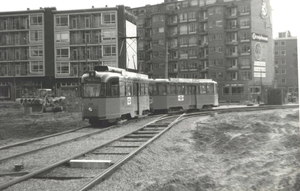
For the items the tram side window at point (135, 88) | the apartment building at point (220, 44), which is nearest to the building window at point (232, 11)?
the apartment building at point (220, 44)

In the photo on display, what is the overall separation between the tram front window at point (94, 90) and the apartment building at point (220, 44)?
51.6m

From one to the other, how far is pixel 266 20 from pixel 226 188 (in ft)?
222

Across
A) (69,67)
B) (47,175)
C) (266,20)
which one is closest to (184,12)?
(266,20)

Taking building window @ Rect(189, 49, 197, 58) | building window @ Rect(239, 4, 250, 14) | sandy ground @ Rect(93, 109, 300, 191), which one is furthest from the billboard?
building window @ Rect(189, 49, 197, 58)

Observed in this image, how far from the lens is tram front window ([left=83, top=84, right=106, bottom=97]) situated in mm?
17667

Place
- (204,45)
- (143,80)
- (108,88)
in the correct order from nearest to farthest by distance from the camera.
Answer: (108,88) < (143,80) < (204,45)

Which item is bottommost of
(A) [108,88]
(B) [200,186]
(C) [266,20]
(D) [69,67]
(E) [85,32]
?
(B) [200,186]

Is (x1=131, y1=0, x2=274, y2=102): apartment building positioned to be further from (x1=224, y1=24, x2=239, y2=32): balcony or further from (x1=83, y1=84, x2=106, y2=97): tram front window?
(x1=83, y1=84, x2=106, y2=97): tram front window

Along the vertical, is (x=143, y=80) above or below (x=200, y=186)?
above

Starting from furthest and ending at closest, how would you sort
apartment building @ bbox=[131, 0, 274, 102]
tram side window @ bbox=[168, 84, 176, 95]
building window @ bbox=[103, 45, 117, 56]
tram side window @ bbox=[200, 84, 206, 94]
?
apartment building @ bbox=[131, 0, 274, 102] → building window @ bbox=[103, 45, 117, 56] → tram side window @ bbox=[200, 84, 206, 94] → tram side window @ bbox=[168, 84, 176, 95]

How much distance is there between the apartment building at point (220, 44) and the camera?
68.9 meters

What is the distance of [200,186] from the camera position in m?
6.57

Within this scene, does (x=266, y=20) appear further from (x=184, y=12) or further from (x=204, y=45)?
(x=184, y=12)

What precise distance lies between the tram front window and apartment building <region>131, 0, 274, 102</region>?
51.6 metres
